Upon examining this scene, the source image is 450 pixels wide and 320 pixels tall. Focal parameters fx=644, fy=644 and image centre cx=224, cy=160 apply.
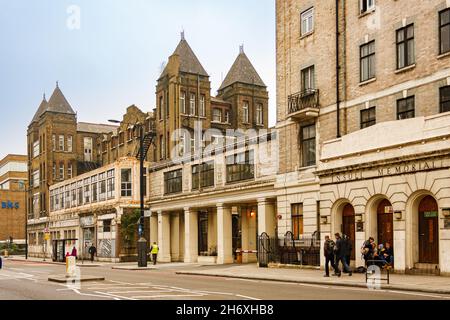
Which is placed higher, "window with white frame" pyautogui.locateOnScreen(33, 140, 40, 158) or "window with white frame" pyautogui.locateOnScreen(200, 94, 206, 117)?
"window with white frame" pyautogui.locateOnScreen(200, 94, 206, 117)

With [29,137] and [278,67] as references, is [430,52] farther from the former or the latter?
[29,137]

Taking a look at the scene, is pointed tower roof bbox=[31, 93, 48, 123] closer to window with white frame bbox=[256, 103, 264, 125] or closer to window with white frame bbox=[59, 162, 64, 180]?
window with white frame bbox=[59, 162, 64, 180]

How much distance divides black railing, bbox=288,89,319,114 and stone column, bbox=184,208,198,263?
16.1 m

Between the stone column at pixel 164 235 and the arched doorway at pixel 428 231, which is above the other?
the arched doorway at pixel 428 231

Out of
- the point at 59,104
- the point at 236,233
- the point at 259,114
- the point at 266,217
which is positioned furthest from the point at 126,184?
the point at 59,104

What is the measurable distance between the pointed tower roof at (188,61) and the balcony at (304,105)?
1093 inches

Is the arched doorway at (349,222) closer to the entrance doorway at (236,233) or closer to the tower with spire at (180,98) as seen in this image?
the entrance doorway at (236,233)

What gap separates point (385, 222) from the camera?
27.9 metres

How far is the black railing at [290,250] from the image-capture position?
33219 millimetres

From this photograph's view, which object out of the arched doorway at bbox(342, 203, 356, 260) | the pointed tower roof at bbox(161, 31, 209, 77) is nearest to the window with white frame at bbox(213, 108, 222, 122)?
the pointed tower roof at bbox(161, 31, 209, 77)

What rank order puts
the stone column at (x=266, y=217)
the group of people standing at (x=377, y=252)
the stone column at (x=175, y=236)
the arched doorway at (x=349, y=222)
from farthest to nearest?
1. the stone column at (x=175, y=236)
2. the stone column at (x=266, y=217)
3. the arched doorway at (x=349, y=222)
4. the group of people standing at (x=377, y=252)

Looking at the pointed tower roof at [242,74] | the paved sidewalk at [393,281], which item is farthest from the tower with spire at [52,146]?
the paved sidewalk at [393,281]

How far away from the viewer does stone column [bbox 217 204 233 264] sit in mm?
43969

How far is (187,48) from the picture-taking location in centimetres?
6525
